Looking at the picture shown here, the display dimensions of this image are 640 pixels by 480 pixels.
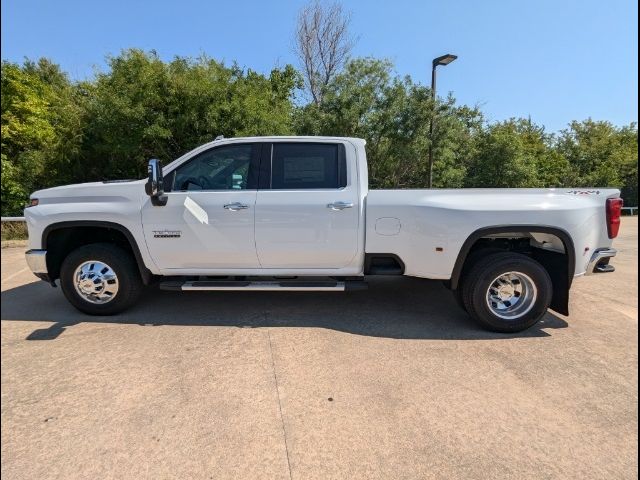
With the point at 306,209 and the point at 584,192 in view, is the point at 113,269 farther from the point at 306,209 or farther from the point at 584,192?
the point at 584,192

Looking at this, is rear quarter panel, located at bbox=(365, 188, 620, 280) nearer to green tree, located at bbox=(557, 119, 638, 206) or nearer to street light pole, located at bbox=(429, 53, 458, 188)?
street light pole, located at bbox=(429, 53, 458, 188)

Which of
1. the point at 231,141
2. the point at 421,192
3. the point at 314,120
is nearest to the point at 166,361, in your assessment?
the point at 231,141

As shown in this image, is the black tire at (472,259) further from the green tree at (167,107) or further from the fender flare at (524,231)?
the green tree at (167,107)

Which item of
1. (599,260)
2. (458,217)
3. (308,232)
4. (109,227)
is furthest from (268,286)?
(599,260)

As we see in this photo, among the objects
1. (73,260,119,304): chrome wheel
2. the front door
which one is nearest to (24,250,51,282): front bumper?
(73,260,119,304): chrome wheel

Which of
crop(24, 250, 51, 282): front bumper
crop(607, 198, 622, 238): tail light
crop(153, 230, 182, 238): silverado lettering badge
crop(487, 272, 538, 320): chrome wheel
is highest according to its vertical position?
crop(607, 198, 622, 238): tail light

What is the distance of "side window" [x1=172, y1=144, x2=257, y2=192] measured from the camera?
4344 mm

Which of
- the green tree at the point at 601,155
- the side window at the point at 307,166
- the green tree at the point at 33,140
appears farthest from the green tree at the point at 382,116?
the green tree at the point at 601,155

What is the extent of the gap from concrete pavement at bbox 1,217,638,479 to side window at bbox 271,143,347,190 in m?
1.43

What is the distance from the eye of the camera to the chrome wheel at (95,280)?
171 inches

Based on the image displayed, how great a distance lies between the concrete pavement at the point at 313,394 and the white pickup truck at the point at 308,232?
0.41 meters

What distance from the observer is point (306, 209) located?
4125mm

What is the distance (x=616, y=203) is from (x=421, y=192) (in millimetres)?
1841

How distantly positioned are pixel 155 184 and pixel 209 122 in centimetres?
721
